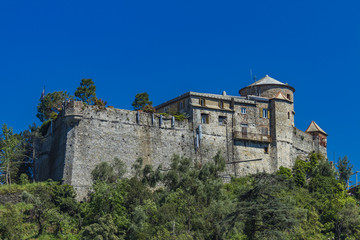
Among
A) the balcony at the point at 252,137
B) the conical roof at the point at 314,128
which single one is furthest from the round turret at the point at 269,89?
the conical roof at the point at 314,128

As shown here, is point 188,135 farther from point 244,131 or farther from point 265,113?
point 265,113

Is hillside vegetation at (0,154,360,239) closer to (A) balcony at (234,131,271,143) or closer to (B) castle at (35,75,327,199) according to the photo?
(B) castle at (35,75,327,199)

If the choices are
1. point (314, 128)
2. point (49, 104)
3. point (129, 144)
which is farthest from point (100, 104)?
point (314, 128)

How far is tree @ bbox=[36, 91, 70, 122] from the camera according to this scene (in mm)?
78375

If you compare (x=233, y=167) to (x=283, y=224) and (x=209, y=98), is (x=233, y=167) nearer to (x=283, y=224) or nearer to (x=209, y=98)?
(x=209, y=98)

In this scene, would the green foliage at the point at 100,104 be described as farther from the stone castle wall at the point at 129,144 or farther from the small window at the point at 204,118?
the small window at the point at 204,118

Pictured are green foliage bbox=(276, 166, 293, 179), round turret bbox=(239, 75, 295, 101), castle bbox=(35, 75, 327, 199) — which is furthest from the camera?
round turret bbox=(239, 75, 295, 101)

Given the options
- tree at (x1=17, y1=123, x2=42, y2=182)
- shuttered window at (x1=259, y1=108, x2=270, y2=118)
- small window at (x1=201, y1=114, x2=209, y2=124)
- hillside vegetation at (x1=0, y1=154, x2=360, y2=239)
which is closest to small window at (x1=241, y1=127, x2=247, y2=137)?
shuttered window at (x1=259, y1=108, x2=270, y2=118)

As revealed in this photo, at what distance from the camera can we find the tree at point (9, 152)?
2586 inches

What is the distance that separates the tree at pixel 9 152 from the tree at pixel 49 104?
9.23 metres

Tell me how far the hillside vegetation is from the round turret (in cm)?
1111

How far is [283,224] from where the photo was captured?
46281mm

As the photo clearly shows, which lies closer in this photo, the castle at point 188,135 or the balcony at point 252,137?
the castle at point 188,135

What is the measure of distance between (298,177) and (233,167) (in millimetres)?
6670
